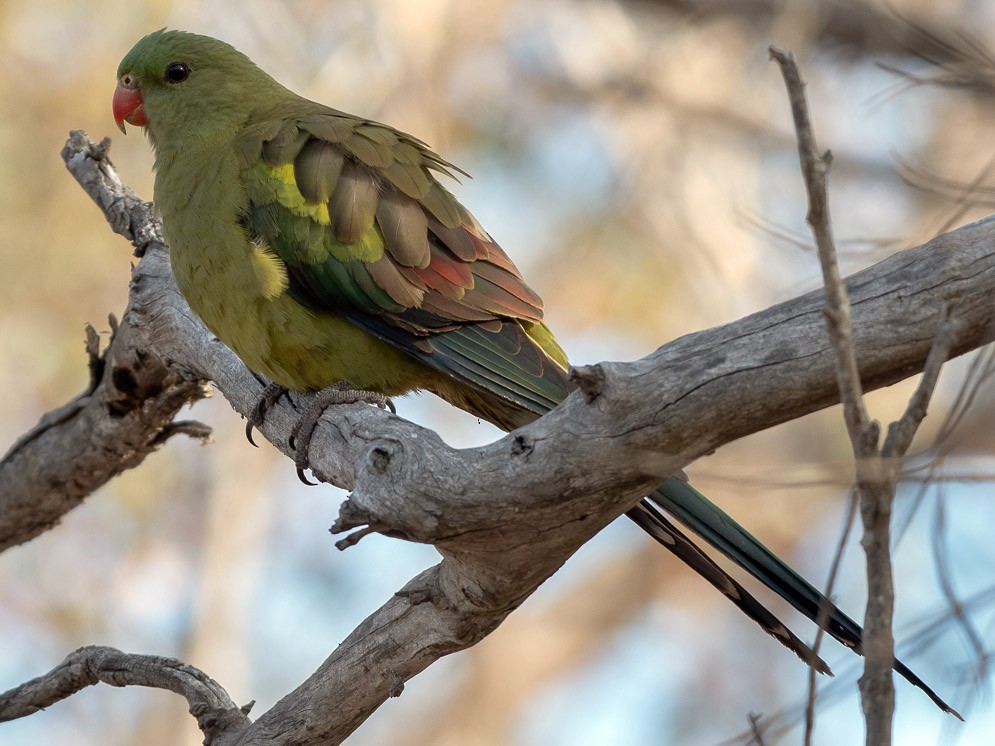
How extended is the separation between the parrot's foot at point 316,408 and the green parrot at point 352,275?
6cm

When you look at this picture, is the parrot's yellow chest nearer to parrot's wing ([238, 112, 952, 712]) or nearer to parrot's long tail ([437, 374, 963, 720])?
parrot's wing ([238, 112, 952, 712])

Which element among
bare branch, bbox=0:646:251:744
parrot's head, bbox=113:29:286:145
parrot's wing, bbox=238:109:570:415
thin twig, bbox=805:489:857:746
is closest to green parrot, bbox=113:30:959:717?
parrot's wing, bbox=238:109:570:415

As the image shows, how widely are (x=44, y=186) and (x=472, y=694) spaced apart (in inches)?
235

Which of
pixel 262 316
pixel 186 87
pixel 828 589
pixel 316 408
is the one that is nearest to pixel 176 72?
pixel 186 87

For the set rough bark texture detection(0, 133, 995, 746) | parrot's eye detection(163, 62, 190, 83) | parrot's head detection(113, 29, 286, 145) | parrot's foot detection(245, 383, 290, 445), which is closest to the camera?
rough bark texture detection(0, 133, 995, 746)

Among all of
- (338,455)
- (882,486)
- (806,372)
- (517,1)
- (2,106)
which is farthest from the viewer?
(2,106)

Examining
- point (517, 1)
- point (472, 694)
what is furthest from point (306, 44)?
point (472, 694)

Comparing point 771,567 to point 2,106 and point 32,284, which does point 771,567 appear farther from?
point 2,106

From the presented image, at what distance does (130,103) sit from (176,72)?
253 mm

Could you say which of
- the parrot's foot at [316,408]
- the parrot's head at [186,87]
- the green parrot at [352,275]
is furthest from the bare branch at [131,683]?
the parrot's head at [186,87]

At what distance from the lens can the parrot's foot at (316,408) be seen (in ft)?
11.1

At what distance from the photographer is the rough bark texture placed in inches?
87.4

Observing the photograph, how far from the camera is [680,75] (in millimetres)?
8977

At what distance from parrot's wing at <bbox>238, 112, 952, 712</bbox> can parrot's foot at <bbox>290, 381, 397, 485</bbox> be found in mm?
225
